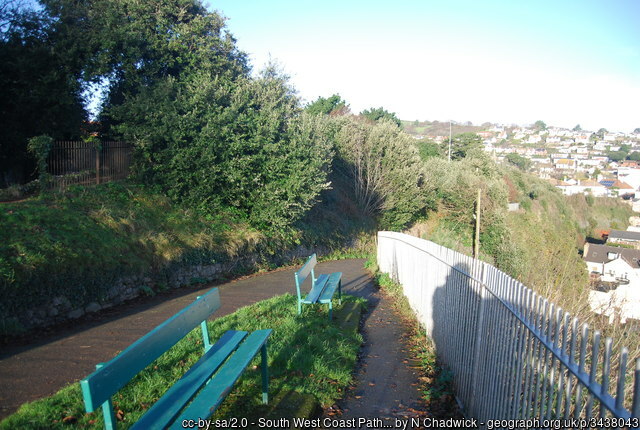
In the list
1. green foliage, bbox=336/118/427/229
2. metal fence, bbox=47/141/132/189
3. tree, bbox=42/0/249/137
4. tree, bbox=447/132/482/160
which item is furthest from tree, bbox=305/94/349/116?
metal fence, bbox=47/141/132/189

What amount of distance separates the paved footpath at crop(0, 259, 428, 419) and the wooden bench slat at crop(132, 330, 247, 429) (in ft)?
4.43

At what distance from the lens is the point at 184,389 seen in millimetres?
3367

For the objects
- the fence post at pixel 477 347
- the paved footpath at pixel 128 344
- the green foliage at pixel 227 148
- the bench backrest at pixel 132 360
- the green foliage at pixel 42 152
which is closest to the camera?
the bench backrest at pixel 132 360

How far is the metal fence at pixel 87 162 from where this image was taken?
41.8 feet

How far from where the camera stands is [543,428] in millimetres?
2777

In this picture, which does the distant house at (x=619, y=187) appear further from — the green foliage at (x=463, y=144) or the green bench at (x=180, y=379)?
the green bench at (x=180, y=379)

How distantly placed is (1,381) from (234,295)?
18.8ft

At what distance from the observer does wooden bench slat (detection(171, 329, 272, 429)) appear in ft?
10.2

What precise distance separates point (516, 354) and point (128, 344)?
5314mm

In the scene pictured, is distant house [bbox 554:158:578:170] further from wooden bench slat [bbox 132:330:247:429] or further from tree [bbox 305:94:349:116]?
wooden bench slat [bbox 132:330:247:429]

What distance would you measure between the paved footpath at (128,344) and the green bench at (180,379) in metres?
1.30

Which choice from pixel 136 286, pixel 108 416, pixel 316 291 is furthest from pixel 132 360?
pixel 136 286

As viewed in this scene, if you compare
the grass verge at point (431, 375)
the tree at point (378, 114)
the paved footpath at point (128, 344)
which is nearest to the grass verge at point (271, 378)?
the paved footpath at point (128, 344)

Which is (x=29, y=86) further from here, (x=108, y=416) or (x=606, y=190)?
(x=606, y=190)
